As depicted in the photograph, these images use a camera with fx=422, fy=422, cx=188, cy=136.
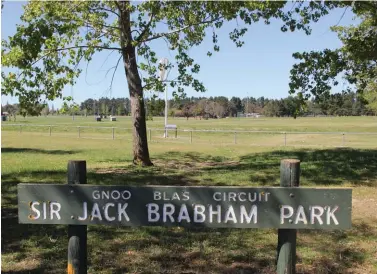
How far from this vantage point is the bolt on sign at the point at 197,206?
264 centimetres

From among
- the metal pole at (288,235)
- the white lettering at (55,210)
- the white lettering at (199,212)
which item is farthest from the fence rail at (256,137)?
the white lettering at (55,210)

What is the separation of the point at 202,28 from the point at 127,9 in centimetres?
247

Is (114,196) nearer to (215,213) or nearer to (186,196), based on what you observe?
(186,196)

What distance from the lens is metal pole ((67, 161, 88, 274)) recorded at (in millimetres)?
2820

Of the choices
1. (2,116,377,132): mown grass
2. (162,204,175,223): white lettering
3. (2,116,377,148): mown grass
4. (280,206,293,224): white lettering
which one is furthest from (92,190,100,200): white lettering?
(2,116,377,132): mown grass

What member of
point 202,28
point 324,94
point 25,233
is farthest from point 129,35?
point 25,233

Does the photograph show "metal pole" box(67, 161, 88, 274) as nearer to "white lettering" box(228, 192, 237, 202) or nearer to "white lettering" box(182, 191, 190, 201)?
"white lettering" box(182, 191, 190, 201)

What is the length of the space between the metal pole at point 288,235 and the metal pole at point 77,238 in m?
1.32

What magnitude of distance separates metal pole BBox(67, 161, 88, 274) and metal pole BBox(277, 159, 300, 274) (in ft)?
4.34

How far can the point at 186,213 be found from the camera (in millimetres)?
2676

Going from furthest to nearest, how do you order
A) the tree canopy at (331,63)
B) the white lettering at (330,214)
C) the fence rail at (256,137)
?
the fence rail at (256,137) < the tree canopy at (331,63) < the white lettering at (330,214)

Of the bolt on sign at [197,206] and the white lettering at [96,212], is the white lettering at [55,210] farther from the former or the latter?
the white lettering at [96,212]

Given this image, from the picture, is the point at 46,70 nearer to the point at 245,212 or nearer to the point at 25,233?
the point at 25,233

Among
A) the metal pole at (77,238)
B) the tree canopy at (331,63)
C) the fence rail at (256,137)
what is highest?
the tree canopy at (331,63)
